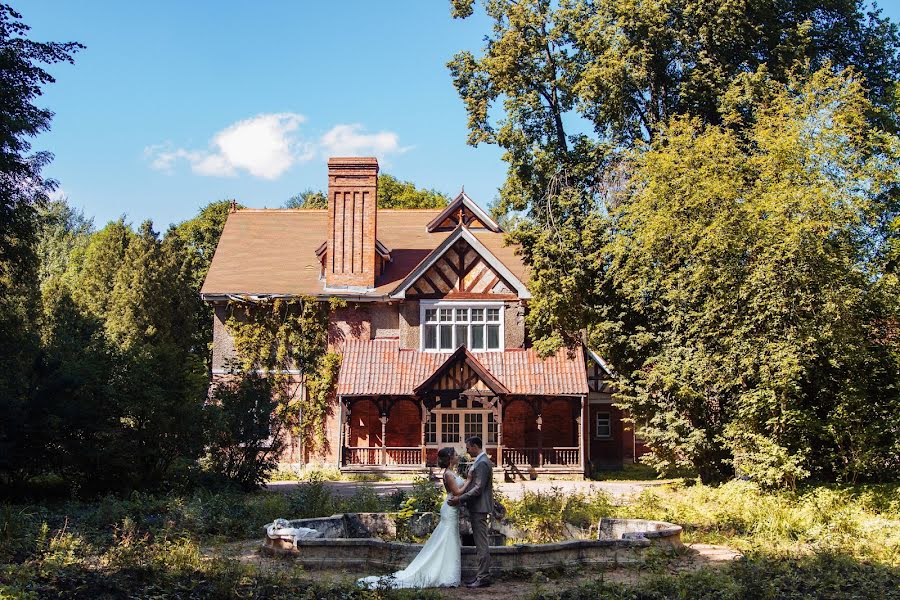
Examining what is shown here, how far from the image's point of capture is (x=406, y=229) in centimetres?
3425

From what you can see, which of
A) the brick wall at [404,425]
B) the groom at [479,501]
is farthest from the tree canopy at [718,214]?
the groom at [479,501]

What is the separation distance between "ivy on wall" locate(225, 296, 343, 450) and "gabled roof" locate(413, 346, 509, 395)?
3.52 m

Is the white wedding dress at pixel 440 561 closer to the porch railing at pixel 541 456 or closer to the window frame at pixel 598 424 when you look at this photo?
the porch railing at pixel 541 456

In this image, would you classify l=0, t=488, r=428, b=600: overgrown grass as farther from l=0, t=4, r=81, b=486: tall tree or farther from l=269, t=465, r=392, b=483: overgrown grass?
l=269, t=465, r=392, b=483: overgrown grass

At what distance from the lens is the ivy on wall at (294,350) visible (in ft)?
96.8

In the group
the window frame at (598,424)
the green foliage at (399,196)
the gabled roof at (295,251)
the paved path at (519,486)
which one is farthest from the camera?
the green foliage at (399,196)

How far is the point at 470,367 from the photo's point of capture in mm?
27969

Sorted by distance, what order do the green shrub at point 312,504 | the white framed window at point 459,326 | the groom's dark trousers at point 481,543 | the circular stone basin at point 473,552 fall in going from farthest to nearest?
the white framed window at point 459,326 → the green shrub at point 312,504 → the circular stone basin at point 473,552 → the groom's dark trousers at point 481,543

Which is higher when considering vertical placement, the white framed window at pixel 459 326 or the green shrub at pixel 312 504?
the white framed window at pixel 459 326

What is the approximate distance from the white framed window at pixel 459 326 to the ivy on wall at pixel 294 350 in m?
3.00

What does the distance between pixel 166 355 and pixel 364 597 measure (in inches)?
450

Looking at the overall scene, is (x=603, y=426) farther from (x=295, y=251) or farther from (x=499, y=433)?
(x=295, y=251)

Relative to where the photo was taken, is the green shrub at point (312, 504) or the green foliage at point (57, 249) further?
the green foliage at point (57, 249)

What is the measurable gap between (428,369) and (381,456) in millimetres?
3103
